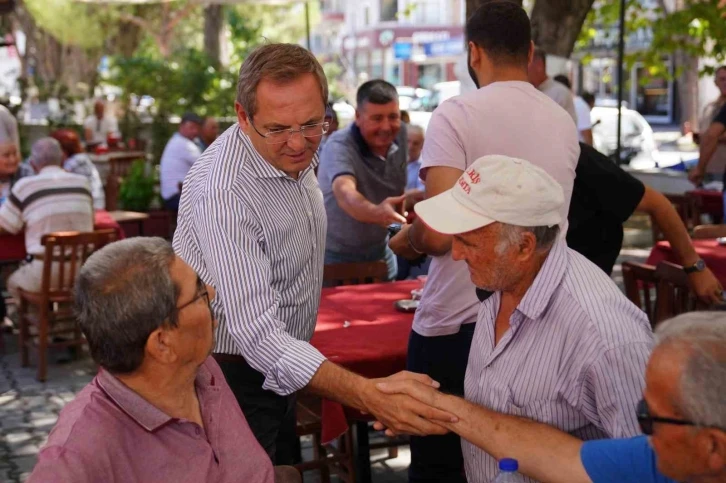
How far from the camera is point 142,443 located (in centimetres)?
226

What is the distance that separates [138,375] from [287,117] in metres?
0.91

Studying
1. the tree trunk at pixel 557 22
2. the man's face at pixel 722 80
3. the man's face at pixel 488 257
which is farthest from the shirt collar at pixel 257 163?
the man's face at pixel 722 80

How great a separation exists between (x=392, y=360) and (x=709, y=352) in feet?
6.81

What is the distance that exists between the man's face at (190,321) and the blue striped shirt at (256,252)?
1.28ft

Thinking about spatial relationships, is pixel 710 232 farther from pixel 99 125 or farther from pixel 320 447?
pixel 99 125

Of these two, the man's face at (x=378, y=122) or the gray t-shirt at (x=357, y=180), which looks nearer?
the man's face at (x=378, y=122)

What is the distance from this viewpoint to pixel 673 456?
6.21 ft

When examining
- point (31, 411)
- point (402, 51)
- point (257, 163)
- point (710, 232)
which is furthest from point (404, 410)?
point (402, 51)

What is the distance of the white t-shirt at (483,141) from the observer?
3424 millimetres

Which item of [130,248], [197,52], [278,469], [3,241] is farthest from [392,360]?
[197,52]

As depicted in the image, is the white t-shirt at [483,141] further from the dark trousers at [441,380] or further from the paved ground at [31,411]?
the paved ground at [31,411]

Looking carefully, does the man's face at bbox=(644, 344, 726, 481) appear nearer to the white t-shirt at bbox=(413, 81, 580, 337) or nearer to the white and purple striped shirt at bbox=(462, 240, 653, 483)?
the white and purple striped shirt at bbox=(462, 240, 653, 483)

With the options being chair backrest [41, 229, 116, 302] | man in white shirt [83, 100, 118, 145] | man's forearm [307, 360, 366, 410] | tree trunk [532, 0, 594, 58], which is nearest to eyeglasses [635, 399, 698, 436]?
man's forearm [307, 360, 366, 410]

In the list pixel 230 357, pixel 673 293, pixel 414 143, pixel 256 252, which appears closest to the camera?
pixel 256 252
